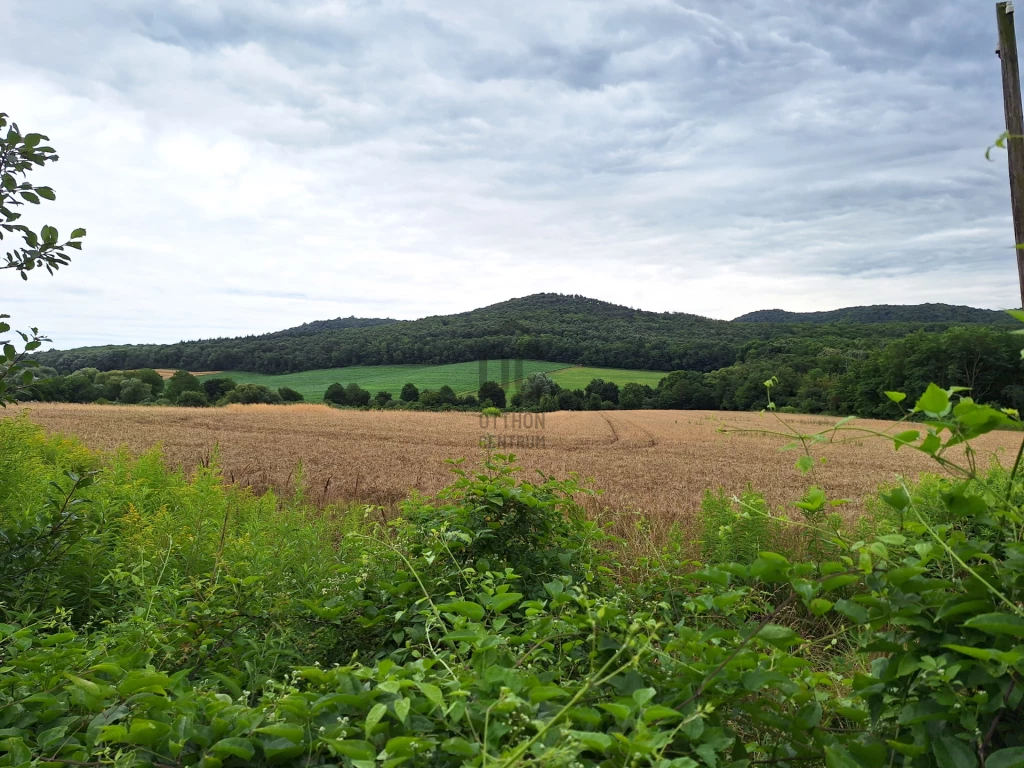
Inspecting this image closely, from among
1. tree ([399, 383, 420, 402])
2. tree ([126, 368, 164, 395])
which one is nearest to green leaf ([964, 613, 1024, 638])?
tree ([399, 383, 420, 402])

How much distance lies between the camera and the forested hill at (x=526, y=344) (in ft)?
218

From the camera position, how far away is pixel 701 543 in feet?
20.7

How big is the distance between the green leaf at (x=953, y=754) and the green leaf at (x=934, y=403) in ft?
2.50

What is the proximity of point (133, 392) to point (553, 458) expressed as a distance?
5426 centimetres

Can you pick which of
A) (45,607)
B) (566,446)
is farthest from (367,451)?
(45,607)

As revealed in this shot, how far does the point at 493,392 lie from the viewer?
4022 cm

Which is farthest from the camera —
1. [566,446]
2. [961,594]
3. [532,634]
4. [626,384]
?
[626,384]

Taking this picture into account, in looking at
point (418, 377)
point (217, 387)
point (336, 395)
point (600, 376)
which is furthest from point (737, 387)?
point (217, 387)

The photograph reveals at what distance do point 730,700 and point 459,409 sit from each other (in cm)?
4630

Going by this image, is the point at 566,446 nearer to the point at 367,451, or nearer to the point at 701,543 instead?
the point at 367,451

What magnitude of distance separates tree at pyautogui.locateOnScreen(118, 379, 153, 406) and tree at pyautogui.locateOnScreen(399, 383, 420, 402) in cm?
2535

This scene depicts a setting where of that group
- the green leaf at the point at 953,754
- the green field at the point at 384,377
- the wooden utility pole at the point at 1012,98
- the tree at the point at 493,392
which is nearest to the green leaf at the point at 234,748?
the green leaf at the point at 953,754

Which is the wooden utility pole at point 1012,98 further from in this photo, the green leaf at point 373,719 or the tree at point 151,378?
the tree at point 151,378

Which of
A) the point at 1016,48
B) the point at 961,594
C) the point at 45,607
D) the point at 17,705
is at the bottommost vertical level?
the point at 45,607
